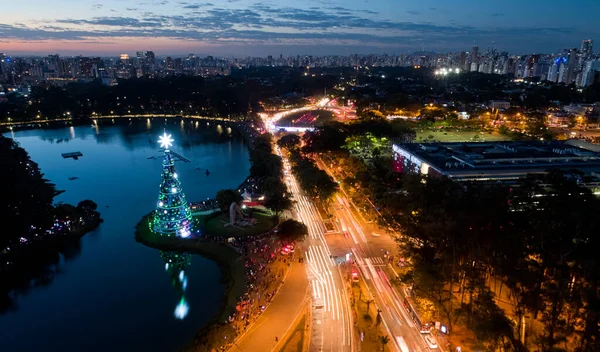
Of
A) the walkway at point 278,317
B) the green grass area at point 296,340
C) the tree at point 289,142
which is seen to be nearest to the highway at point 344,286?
the green grass area at point 296,340

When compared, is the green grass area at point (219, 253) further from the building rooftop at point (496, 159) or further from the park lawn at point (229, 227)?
the building rooftop at point (496, 159)

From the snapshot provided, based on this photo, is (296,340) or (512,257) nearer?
(512,257)

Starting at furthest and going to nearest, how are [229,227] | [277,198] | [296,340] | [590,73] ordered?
[590,73] < [277,198] < [229,227] < [296,340]

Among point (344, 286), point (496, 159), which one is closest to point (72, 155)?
point (344, 286)

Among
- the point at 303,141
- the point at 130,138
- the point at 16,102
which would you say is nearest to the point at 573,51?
the point at 303,141

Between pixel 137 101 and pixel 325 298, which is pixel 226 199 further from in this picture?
pixel 137 101

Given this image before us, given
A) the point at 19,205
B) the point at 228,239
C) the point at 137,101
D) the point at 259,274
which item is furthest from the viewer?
the point at 137,101

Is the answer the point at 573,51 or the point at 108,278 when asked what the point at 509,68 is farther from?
the point at 108,278
